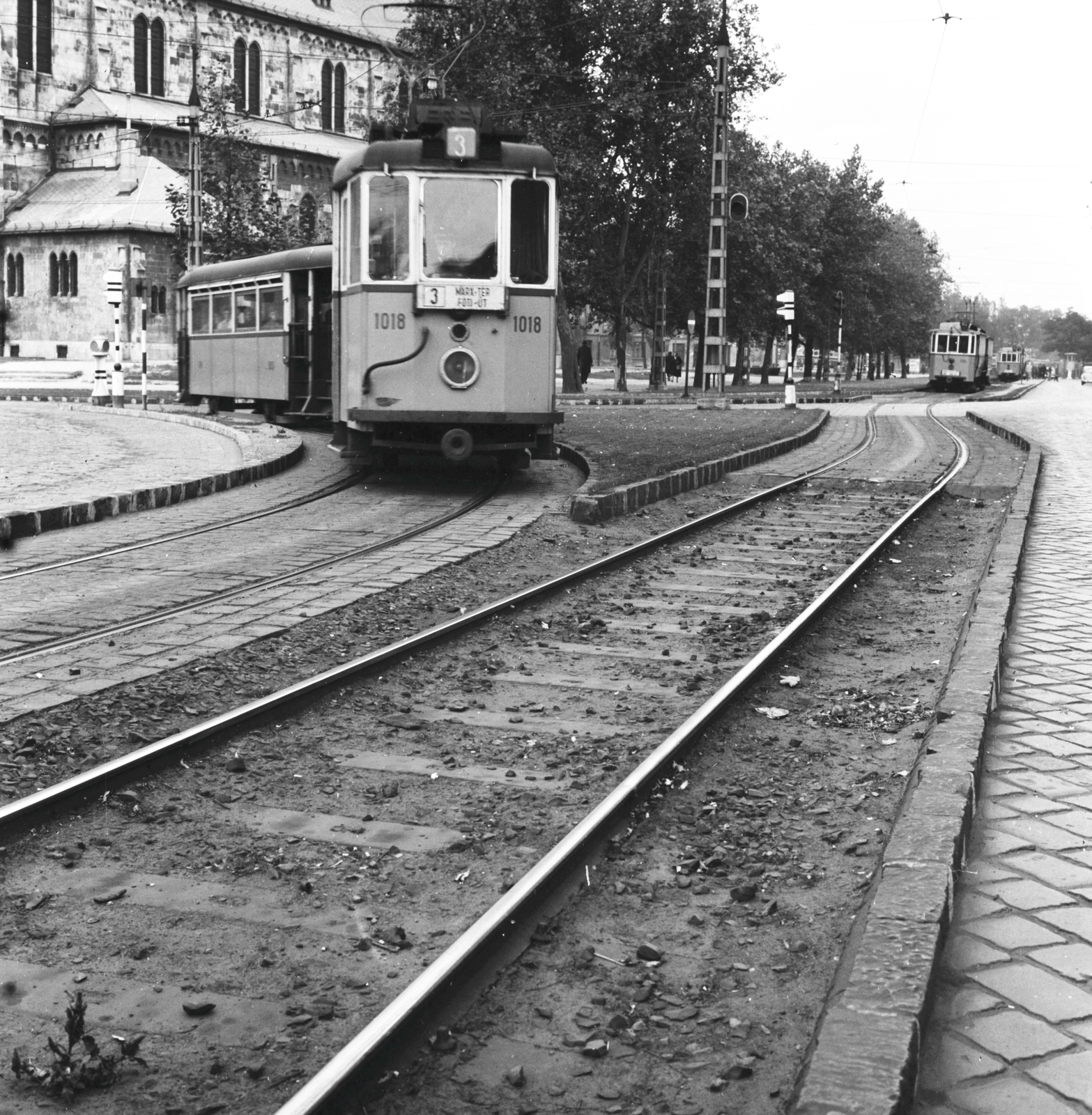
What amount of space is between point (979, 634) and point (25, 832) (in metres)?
4.66

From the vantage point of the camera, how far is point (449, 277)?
1441 cm

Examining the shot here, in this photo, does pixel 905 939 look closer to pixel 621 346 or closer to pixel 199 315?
pixel 199 315

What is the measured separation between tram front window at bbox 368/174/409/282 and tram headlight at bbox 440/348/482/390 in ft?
2.91

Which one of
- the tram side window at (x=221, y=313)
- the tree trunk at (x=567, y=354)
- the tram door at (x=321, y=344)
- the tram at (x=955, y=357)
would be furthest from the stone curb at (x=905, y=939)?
the tram at (x=955, y=357)

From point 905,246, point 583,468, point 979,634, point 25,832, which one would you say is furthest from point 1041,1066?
point 905,246

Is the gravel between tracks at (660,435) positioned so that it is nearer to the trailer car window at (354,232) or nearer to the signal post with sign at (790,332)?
the signal post with sign at (790,332)

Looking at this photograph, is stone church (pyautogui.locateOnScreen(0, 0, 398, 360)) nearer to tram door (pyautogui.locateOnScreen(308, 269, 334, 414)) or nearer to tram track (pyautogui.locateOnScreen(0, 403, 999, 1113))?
tram door (pyautogui.locateOnScreen(308, 269, 334, 414))

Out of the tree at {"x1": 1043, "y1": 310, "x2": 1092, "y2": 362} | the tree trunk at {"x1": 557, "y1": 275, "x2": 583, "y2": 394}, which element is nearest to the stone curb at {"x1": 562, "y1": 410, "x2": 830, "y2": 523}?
the tree trunk at {"x1": 557, "y1": 275, "x2": 583, "y2": 394}

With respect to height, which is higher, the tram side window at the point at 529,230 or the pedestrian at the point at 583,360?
the tram side window at the point at 529,230

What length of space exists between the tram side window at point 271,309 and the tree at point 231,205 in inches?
648

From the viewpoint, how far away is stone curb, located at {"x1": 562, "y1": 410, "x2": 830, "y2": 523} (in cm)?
1327

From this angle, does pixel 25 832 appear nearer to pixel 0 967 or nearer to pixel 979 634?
pixel 0 967

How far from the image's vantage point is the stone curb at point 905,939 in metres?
2.88

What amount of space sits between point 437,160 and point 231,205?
31792mm
